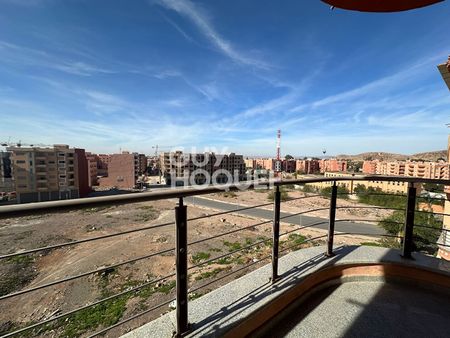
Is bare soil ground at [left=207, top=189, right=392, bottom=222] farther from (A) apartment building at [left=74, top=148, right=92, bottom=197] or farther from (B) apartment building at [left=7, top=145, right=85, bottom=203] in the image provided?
(B) apartment building at [left=7, top=145, right=85, bottom=203]

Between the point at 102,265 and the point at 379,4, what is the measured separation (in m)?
13.6

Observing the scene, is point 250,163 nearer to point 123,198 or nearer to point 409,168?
point 409,168

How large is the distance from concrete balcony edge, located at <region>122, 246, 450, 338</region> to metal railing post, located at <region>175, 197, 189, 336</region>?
70 mm

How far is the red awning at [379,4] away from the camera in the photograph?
1.22 m

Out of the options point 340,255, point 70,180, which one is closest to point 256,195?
point 70,180

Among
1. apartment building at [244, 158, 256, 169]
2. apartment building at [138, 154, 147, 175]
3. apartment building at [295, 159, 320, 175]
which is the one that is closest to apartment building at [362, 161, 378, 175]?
apartment building at [295, 159, 320, 175]

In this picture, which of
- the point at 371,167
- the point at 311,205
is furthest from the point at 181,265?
the point at 371,167

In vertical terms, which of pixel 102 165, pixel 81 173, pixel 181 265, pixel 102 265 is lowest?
pixel 102 265

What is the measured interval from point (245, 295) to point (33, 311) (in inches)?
395

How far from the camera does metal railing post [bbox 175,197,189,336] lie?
3.67 feet

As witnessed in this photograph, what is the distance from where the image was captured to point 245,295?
4.90ft

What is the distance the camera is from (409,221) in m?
2.07

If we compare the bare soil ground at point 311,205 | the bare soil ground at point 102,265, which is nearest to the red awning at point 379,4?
the bare soil ground at point 102,265

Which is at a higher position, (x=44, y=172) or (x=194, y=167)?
(x=194, y=167)
